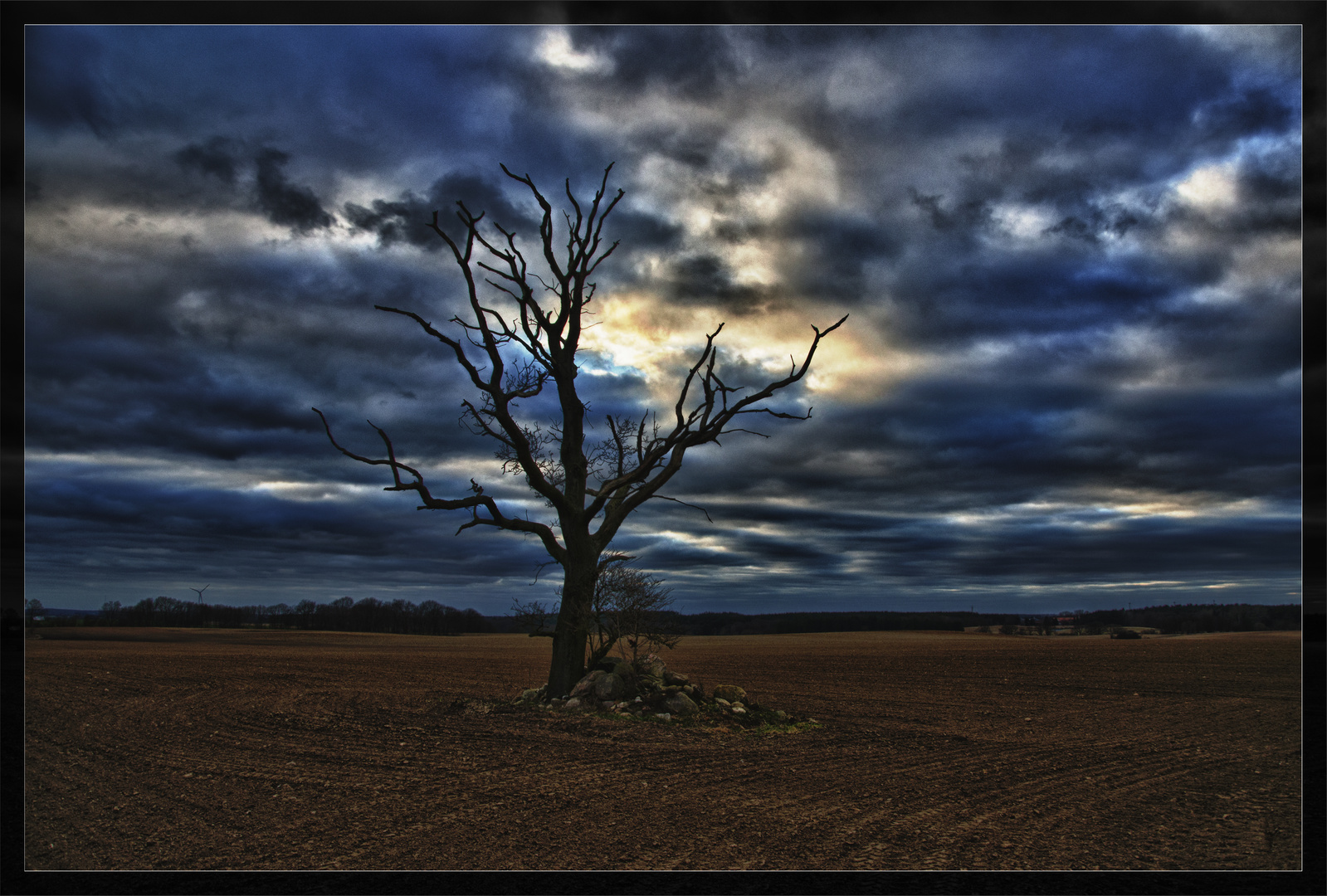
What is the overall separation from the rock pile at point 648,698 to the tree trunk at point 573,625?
1.09 feet

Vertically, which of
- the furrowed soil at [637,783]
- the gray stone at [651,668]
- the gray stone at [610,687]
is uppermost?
the gray stone at [651,668]

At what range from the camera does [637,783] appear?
12359 mm

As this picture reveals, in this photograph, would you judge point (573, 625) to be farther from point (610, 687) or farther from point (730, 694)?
point (730, 694)

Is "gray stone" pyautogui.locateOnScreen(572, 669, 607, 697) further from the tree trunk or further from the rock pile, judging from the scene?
the tree trunk

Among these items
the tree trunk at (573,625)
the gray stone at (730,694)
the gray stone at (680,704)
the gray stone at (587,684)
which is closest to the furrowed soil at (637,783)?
the gray stone at (587,684)

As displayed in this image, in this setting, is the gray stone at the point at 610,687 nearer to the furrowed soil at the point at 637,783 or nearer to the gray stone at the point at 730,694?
the furrowed soil at the point at 637,783

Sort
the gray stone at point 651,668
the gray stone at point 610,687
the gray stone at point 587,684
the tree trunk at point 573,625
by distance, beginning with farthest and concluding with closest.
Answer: the gray stone at point 651,668, the tree trunk at point 573,625, the gray stone at point 587,684, the gray stone at point 610,687

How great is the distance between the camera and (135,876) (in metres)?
7.81

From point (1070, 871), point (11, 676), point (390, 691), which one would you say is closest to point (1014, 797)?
point (1070, 871)

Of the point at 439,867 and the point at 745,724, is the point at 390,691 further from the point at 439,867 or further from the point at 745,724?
the point at 439,867

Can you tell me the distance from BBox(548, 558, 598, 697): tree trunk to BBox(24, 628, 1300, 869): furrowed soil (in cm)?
152

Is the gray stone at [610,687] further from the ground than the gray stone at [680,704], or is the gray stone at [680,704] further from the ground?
the gray stone at [610,687]

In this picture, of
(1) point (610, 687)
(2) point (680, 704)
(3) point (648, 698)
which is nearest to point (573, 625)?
(1) point (610, 687)

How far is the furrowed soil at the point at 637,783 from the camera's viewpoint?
8844 millimetres
